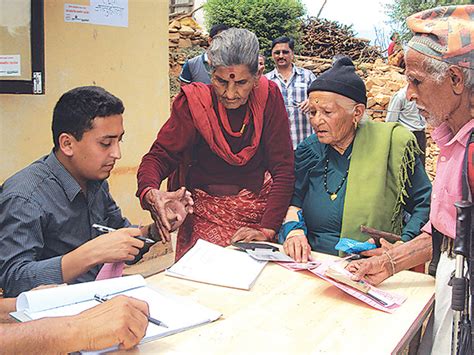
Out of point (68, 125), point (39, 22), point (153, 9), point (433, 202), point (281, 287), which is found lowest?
point (281, 287)

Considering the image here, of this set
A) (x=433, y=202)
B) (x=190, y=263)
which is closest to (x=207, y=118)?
(x=190, y=263)

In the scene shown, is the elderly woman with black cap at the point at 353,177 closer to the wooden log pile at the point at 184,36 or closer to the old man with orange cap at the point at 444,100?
the old man with orange cap at the point at 444,100

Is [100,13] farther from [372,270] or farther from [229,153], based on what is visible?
[372,270]

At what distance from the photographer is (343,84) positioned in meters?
2.69

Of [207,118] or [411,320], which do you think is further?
[207,118]

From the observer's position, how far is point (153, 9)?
5.05m

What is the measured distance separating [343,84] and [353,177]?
46cm

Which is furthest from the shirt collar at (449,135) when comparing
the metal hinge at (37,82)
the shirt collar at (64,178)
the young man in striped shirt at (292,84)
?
the young man in striped shirt at (292,84)

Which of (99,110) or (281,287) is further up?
(99,110)

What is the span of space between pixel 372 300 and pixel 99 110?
1.36 metres

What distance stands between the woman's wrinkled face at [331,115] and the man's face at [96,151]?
991mm

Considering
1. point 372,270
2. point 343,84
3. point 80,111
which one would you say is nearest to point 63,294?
point 80,111

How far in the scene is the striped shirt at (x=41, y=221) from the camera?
1.97m

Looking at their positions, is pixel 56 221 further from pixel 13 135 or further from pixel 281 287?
pixel 13 135
